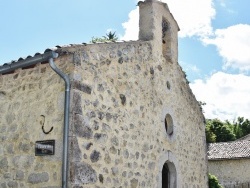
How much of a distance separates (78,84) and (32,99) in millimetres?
956

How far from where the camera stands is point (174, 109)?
904 cm

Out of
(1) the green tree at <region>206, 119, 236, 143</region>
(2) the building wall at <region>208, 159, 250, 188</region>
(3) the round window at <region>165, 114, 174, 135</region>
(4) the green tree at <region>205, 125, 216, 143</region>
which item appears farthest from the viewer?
(1) the green tree at <region>206, 119, 236, 143</region>

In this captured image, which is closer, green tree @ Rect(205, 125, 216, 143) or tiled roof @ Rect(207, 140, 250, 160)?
tiled roof @ Rect(207, 140, 250, 160)

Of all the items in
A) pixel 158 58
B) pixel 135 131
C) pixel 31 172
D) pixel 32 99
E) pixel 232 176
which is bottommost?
pixel 232 176

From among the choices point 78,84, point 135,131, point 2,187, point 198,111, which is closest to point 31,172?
point 2,187

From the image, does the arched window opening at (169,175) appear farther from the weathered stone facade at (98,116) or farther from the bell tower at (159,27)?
the bell tower at (159,27)

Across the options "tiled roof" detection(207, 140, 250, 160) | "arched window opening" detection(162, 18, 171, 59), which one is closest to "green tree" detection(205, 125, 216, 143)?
"tiled roof" detection(207, 140, 250, 160)

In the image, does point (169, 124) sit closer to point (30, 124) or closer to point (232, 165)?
point (30, 124)

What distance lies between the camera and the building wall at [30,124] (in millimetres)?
5477

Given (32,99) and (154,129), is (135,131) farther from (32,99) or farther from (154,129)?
(32,99)

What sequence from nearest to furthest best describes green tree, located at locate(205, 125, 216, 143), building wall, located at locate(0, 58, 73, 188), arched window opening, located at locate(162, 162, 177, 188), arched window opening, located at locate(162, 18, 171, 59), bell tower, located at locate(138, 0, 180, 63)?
building wall, located at locate(0, 58, 73, 188) < bell tower, located at locate(138, 0, 180, 63) < arched window opening, located at locate(162, 162, 177, 188) < arched window opening, located at locate(162, 18, 171, 59) < green tree, located at locate(205, 125, 216, 143)

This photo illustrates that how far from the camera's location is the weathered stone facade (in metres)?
5.54

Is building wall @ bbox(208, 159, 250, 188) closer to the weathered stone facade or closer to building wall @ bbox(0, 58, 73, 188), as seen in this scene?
the weathered stone facade

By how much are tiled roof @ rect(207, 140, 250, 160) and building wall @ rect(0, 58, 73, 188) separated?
688 inches
